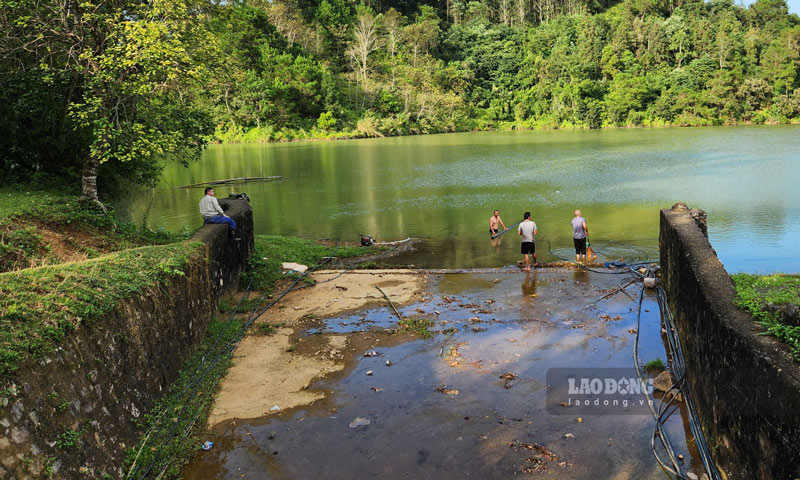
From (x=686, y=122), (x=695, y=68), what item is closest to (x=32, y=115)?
(x=686, y=122)

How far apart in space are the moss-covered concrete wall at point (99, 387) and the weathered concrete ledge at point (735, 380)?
19.2 ft

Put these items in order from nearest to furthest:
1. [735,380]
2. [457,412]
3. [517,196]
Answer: [735,380], [457,412], [517,196]

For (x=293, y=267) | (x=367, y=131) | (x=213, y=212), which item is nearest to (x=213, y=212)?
(x=213, y=212)

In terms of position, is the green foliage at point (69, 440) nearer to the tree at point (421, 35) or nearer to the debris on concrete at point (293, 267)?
the debris on concrete at point (293, 267)

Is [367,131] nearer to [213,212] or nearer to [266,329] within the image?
[213,212]

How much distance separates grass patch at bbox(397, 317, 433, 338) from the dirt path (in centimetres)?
119

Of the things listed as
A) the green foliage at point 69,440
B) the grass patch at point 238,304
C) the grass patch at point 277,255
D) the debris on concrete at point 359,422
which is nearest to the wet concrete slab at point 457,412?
the debris on concrete at point 359,422

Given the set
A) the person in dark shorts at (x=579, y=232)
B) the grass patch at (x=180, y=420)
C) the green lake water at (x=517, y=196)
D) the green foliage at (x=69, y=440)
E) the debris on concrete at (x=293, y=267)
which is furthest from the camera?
the green lake water at (x=517, y=196)

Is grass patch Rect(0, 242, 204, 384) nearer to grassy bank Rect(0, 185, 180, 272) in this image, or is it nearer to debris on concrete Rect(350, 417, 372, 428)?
grassy bank Rect(0, 185, 180, 272)

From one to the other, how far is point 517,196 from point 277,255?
1633cm

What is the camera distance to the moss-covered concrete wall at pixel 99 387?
189 inches

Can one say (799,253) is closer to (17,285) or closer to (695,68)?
(17,285)

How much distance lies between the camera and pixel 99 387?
6020mm

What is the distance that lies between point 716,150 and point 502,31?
240ft
